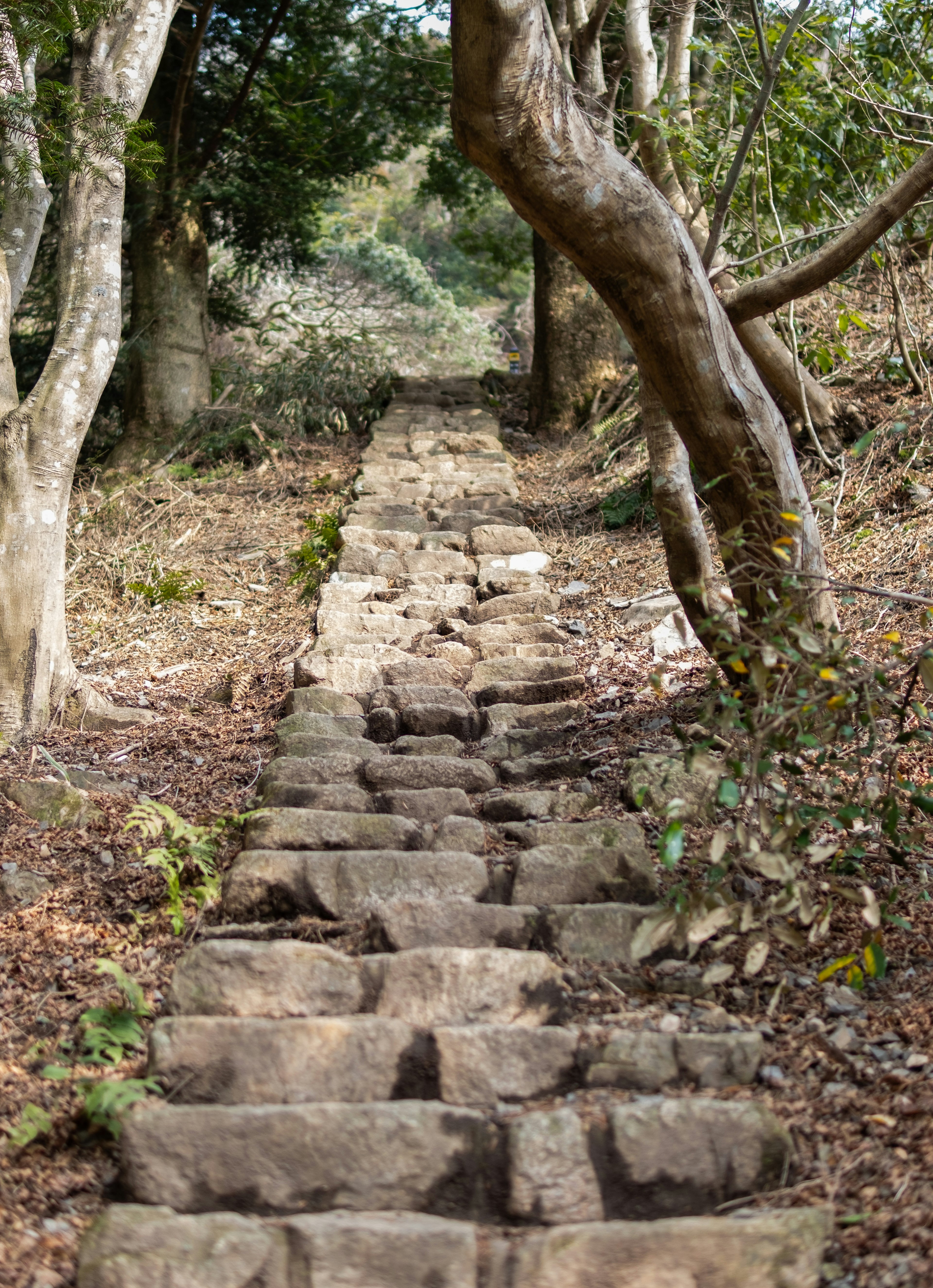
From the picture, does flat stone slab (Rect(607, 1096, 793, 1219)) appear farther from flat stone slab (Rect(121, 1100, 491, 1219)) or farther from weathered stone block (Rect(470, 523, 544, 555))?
weathered stone block (Rect(470, 523, 544, 555))

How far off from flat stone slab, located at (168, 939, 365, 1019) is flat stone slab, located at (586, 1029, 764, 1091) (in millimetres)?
603

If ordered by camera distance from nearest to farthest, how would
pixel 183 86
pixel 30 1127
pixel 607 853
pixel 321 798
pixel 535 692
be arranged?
1. pixel 30 1127
2. pixel 607 853
3. pixel 321 798
4. pixel 535 692
5. pixel 183 86

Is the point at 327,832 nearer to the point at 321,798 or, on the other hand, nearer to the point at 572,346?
the point at 321,798

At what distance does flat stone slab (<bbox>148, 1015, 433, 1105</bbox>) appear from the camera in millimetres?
2201

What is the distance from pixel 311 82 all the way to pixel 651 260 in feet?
21.7

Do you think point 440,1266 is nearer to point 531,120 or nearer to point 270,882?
point 270,882

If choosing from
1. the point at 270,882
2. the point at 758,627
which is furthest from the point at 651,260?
the point at 270,882

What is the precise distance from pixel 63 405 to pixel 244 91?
5059mm

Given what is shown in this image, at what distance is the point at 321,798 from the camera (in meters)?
3.25

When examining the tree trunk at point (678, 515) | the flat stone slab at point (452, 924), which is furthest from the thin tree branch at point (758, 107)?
the flat stone slab at point (452, 924)

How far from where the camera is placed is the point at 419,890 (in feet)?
9.25

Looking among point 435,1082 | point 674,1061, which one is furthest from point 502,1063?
point 674,1061

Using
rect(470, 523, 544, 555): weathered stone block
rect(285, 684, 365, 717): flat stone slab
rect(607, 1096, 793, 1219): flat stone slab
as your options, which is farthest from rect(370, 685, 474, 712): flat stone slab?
rect(607, 1096, 793, 1219): flat stone slab

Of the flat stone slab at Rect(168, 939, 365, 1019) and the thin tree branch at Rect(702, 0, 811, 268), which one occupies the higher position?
the thin tree branch at Rect(702, 0, 811, 268)
